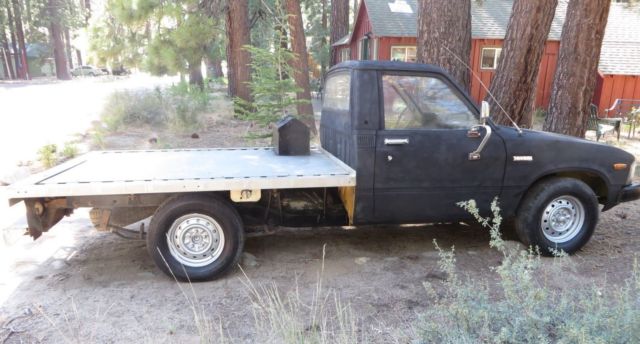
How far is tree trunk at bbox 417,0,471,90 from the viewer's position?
6801 millimetres

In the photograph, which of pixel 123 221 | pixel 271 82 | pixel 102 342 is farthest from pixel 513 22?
pixel 102 342

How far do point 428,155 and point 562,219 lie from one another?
5.60 ft

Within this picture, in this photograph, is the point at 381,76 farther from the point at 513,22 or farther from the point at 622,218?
the point at 622,218

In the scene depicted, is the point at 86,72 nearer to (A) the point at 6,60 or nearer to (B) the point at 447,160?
(A) the point at 6,60

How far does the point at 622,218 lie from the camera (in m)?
6.24

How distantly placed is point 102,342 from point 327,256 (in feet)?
7.59

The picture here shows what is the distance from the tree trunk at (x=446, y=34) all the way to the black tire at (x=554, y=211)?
260 centimetres

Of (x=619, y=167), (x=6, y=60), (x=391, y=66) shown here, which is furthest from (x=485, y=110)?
(x=6, y=60)

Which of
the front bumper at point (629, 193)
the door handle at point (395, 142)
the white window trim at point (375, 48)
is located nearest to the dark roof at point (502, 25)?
the white window trim at point (375, 48)

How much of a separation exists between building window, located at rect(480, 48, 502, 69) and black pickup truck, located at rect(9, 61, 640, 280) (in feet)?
50.9

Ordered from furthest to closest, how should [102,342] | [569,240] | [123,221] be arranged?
[569,240] → [123,221] → [102,342]

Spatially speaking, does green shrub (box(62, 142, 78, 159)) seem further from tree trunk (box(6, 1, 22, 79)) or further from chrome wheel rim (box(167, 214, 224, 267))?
tree trunk (box(6, 1, 22, 79))

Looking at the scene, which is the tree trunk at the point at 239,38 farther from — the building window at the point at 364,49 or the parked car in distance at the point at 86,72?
the parked car in distance at the point at 86,72

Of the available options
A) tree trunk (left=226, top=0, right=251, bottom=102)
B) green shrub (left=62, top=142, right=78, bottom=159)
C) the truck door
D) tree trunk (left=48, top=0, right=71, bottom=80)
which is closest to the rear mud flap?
the truck door
